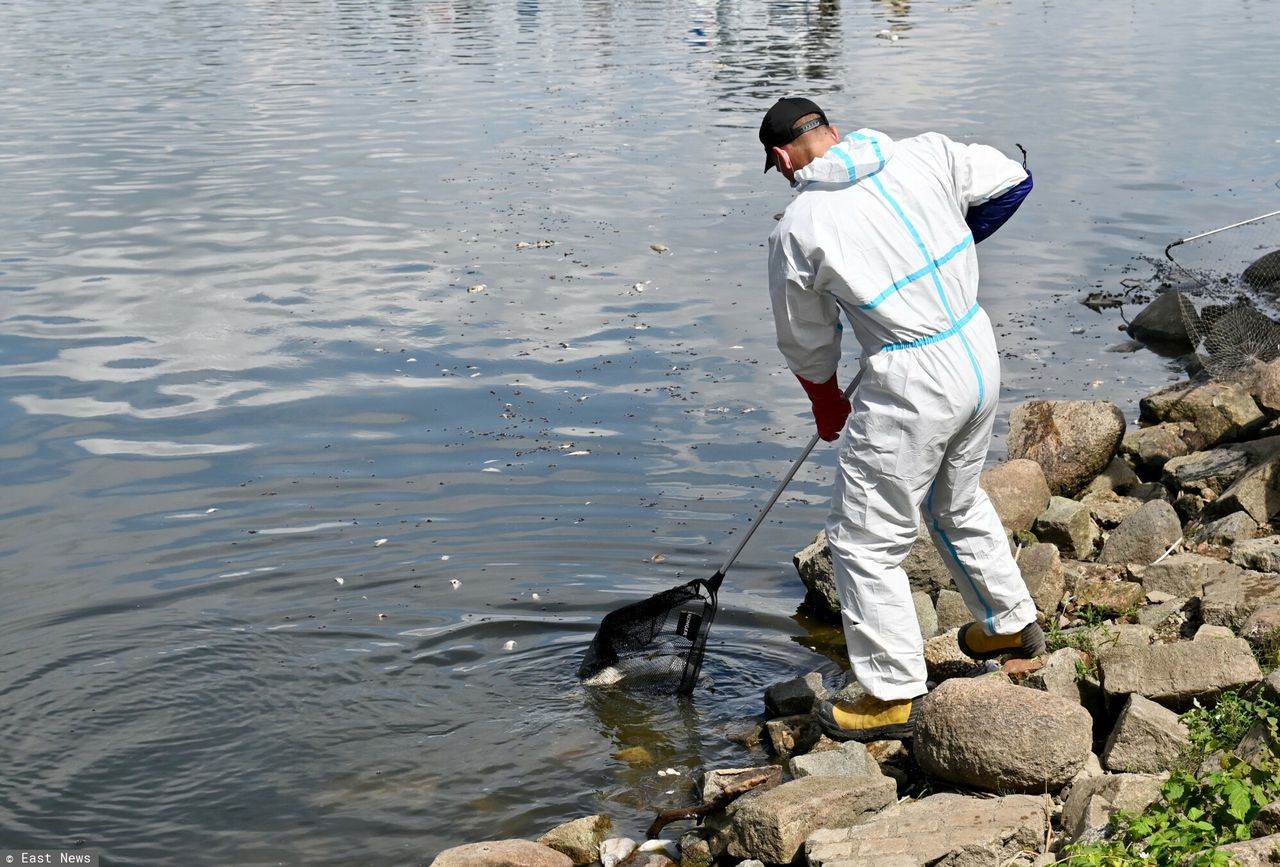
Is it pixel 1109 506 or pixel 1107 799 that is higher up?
pixel 1107 799

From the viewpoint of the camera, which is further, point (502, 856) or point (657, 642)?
point (657, 642)

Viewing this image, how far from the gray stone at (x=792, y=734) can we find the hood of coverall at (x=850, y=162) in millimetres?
2109

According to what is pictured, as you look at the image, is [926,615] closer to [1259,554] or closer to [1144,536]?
[1144,536]

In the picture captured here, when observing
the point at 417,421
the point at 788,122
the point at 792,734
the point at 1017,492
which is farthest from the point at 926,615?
the point at 417,421

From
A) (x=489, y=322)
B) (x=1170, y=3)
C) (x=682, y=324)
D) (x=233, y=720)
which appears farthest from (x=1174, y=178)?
(x=1170, y=3)

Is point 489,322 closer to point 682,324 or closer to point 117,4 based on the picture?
point 682,324

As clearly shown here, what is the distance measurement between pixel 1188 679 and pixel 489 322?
7.31 m

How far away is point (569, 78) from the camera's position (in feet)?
83.1

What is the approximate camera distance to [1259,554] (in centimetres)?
590

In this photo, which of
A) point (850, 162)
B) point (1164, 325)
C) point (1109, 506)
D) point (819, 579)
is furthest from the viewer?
point (1164, 325)

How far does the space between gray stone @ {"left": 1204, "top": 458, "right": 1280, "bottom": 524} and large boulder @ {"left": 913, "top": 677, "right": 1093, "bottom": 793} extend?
2530 millimetres

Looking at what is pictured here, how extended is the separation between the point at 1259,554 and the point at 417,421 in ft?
17.4

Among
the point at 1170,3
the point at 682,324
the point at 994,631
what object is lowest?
the point at 1170,3

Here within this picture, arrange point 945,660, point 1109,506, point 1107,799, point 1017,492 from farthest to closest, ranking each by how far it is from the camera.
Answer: point 1109,506
point 1017,492
point 945,660
point 1107,799
